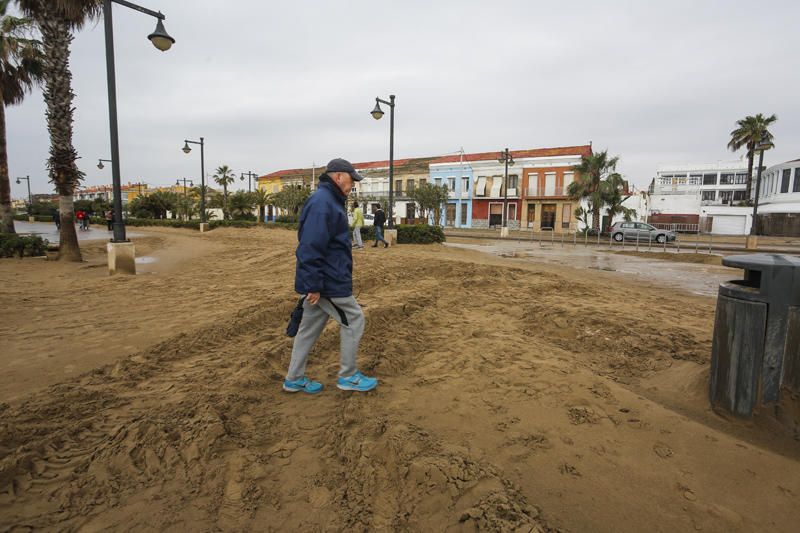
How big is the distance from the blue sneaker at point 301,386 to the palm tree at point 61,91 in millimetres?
11678

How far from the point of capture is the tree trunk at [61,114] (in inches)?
424

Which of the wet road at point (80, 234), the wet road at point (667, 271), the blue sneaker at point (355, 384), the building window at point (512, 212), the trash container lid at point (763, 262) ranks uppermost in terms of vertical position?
the building window at point (512, 212)

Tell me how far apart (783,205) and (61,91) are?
46.2 metres

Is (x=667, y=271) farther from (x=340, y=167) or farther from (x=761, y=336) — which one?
(x=340, y=167)

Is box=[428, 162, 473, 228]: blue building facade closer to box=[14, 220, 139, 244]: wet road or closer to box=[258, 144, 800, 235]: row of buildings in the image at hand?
box=[258, 144, 800, 235]: row of buildings

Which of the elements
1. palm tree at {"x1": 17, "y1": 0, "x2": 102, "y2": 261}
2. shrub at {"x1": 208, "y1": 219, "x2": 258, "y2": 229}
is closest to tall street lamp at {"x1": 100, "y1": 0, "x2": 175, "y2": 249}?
palm tree at {"x1": 17, "y1": 0, "x2": 102, "y2": 261}

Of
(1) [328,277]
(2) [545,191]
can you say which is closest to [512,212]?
(2) [545,191]

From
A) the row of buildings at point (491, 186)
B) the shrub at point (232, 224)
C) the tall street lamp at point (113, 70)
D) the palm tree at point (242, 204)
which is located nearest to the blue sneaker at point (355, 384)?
the tall street lamp at point (113, 70)

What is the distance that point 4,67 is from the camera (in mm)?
15797

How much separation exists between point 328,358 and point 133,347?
206cm

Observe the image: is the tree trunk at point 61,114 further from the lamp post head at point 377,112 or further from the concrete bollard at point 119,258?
the lamp post head at point 377,112

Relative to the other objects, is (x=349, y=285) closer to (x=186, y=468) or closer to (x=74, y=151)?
(x=186, y=468)

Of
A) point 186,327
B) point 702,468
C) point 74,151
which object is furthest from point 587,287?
point 74,151

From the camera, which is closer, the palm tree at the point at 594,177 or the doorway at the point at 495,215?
the palm tree at the point at 594,177
